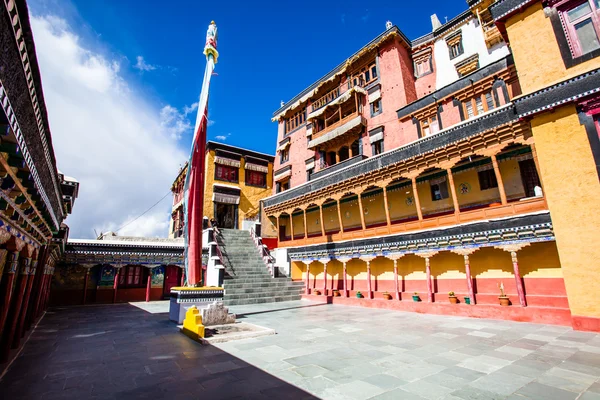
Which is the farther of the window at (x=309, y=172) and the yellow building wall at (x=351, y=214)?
the window at (x=309, y=172)

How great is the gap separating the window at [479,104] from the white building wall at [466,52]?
9.32ft

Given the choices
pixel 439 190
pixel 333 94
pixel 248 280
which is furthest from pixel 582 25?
pixel 248 280

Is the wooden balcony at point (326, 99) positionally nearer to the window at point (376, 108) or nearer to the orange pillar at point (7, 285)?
the window at point (376, 108)

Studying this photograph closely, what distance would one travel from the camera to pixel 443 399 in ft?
11.7

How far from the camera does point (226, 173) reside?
1068 inches

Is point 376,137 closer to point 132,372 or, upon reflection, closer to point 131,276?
point 132,372

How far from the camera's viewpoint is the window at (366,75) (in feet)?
66.3

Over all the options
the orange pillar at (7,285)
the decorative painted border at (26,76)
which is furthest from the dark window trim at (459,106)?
the orange pillar at (7,285)

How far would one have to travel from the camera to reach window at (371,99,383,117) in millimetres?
19266

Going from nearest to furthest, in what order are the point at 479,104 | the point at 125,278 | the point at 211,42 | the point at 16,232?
the point at 16,232 → the point at 211,42 → the point at 479,104 → the point at 125,278

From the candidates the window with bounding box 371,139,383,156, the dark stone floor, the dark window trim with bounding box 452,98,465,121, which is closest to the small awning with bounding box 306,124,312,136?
the window with bounding box 371,139,383,156

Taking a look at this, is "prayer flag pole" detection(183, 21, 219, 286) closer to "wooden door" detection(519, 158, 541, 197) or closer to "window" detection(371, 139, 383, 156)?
"window" detection(371, 139, 383, 156)

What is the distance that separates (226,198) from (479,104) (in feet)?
67.2

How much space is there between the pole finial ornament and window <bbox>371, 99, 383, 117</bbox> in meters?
11.7
